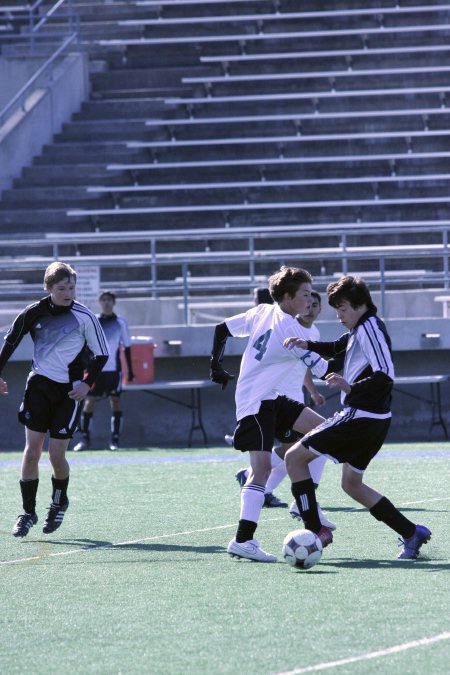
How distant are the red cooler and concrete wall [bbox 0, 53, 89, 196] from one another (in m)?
7.36

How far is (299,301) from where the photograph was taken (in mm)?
7258

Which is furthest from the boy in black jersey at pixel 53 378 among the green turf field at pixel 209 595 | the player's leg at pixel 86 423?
the player's leg at pixel 86 423

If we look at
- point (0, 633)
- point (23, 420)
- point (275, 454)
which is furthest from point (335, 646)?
point (275, 454)

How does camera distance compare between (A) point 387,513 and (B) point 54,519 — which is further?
(B) point 54,519

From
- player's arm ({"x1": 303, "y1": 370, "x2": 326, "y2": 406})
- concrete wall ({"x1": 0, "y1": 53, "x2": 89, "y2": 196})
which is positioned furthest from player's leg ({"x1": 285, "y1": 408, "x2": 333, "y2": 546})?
concrete wall ({"x1": 0, "y1": 53, "x2": 89, "y2": 196})

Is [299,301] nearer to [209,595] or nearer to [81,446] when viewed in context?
[209,595]

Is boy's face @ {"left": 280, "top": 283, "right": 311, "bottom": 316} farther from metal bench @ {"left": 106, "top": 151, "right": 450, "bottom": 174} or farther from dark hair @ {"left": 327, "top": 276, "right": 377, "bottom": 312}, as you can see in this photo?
metal bench @ {"left": 106, "top": 151, "right": 450, "bottom": 174}

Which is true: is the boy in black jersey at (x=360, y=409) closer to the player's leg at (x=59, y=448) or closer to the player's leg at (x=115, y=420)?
the player's leg at (x=59, y=448)

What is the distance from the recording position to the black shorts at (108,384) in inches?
625

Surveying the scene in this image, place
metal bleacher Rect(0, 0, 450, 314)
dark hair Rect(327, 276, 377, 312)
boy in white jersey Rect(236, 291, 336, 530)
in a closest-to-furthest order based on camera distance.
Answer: dark hair Rect(327, 276, 377, 312) → boy in white jersey Rect(236, 291, 336, 530) → metal bleacher Rect(0, 0, 450, 314)

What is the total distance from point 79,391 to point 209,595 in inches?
95.6

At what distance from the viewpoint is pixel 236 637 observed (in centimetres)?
509

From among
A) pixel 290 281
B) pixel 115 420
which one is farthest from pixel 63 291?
pixel 115 420

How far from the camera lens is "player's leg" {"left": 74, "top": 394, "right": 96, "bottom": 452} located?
1616 centimetres
